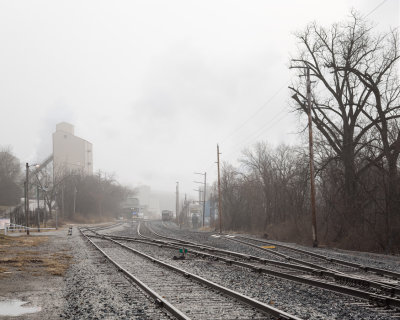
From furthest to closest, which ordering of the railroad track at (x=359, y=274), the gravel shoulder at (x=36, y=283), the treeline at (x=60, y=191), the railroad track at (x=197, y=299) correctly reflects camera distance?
1. the treeline at (x=60, y=191)
2. the railroad track at (x=359, y=274)
3. the gravel shoulder at (x=36, y=283)
4. the railroad track at (x=197, y=299)

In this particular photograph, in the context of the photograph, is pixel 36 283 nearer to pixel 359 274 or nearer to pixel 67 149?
pixel 359 274

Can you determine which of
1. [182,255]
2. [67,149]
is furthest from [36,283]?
[67,149]

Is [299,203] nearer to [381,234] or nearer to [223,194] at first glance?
[381,234]

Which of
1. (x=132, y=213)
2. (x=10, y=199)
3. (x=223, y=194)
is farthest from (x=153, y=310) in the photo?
(x=132, y=213)

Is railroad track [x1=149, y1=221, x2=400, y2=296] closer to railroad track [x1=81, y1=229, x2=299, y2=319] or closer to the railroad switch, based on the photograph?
railroad track [x1=81, y1=229, x2=299, y2=319]

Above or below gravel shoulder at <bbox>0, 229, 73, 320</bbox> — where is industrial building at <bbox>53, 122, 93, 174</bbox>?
above

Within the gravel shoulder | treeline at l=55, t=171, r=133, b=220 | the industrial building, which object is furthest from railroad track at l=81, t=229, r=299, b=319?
the industrial building

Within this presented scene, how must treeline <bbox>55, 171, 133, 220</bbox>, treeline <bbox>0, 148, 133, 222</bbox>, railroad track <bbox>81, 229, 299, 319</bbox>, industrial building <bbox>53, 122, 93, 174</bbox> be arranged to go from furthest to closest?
industrial building <bbox>53, 122, 93, 174</bbox>
treeline <bbox>55, 171, 133, 220</bbox>
treeline <bbox>0, 148, 133, 222</bbox>
railroad track <bbox>81, 229, 299, 319</bbox>

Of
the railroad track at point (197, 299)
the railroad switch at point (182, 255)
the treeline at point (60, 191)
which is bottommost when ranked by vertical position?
the railroad switch at point (182, 255)

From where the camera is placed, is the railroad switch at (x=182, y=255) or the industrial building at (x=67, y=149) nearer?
the railroad switch at (x=182, y=255)

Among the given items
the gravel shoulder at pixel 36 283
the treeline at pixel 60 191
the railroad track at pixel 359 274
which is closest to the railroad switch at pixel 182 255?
the railroad track at pixel 359 274

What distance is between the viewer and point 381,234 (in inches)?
941

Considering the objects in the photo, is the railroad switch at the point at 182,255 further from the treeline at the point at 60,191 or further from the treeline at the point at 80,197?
the treeline at the point at 80,197

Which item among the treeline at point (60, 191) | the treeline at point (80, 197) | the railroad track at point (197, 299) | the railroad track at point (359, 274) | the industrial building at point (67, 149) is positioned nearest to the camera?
the railroad track at point (197, 299)
